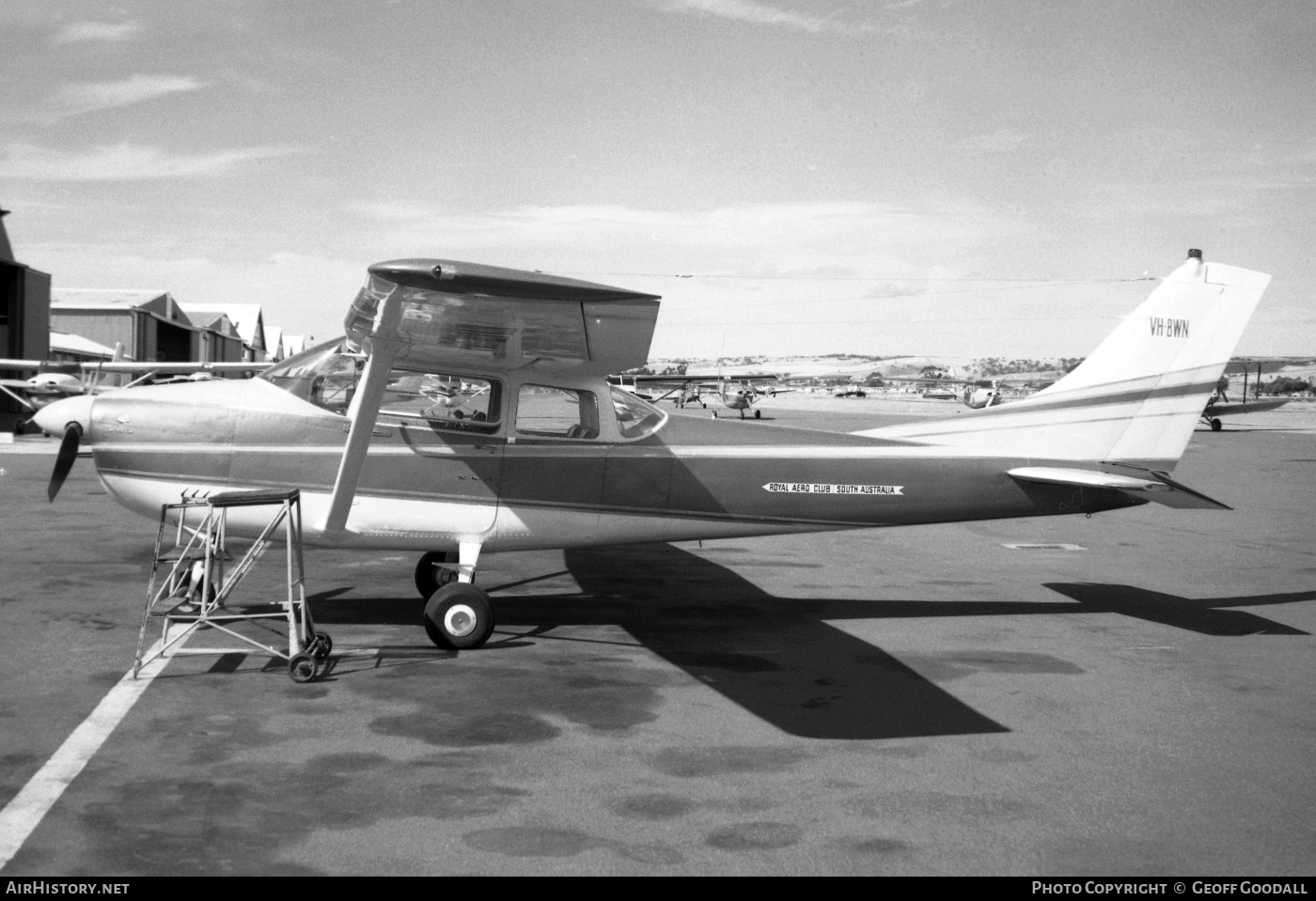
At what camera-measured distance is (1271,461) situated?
28.8 meters

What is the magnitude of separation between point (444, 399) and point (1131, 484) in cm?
540

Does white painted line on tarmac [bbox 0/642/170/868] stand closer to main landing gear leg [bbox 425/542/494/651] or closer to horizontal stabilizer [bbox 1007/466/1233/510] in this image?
main landing gear leg [bbox 425/542/494/651]

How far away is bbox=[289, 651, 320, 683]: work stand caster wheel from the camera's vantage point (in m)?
6.16

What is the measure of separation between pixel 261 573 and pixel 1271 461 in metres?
27.9

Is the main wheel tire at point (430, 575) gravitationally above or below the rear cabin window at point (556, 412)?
below

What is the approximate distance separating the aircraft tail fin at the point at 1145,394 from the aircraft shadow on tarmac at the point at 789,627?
1.44 m

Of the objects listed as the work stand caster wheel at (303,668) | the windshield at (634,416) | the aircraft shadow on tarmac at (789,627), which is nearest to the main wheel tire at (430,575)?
the aircraft shadow on tarmac at (789,627)

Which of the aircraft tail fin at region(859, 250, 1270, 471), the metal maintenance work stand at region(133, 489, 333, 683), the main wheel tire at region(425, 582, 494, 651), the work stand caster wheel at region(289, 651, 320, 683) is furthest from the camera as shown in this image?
the aircraft tail fin at region(859, 250, 1270, 471)

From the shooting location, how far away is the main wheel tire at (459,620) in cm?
712

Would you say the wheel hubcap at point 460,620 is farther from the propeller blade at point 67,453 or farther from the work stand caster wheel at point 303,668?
the propeller blade at point 67,453

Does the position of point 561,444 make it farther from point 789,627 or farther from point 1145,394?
point 1145,394

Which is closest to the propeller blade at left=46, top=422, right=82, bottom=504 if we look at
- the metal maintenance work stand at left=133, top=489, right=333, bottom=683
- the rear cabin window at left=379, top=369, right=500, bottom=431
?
the metal maintenance work stand at left=133, top=489, right=333, bottom=683

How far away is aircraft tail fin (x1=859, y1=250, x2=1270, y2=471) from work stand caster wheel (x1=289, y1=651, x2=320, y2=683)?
511 centimetres
